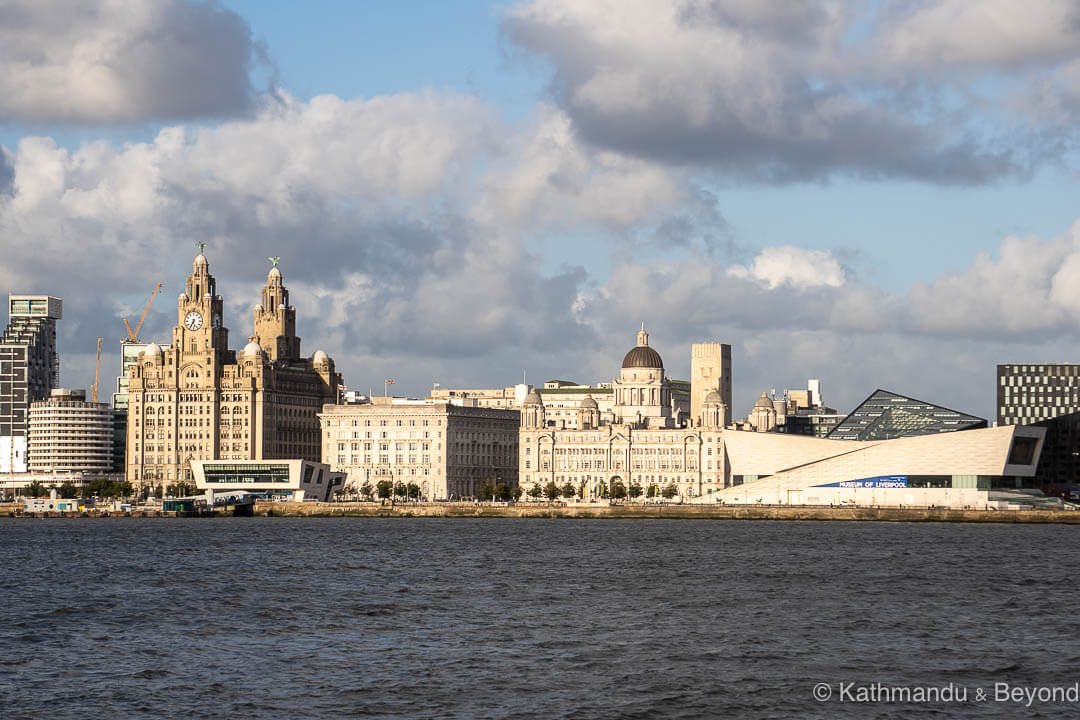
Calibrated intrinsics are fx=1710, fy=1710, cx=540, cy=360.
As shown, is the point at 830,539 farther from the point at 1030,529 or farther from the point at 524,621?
the point at 524,621

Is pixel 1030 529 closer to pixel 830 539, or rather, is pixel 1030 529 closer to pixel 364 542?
pixel 830 539

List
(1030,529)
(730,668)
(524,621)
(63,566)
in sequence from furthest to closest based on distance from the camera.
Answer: (1030,529), (63,566), (524,621), (730,668)

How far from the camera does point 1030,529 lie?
17062 centimetres

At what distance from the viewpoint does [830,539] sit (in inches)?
5541

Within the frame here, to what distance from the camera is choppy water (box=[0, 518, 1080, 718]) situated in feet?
163

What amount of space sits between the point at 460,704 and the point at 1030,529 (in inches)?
5212

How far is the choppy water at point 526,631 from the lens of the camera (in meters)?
49.7

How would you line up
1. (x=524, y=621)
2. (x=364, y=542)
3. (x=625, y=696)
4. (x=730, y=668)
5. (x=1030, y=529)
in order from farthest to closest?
(x=1030, y=529)
(x=364, y=542)
(x=524, y=621)
(x=730, y=668)
(x=625, y=696)

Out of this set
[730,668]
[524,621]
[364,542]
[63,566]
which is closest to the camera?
[730,668]

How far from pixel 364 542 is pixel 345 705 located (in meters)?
91.3

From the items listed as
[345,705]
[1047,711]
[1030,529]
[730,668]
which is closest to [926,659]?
[730,668]

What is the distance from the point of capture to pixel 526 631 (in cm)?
6569

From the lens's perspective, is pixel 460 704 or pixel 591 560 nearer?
pixel 460 704

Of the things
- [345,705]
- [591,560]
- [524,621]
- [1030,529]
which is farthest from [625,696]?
[1030,529]
